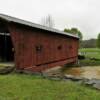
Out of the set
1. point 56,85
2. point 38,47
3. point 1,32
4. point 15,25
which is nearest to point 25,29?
point 15,25

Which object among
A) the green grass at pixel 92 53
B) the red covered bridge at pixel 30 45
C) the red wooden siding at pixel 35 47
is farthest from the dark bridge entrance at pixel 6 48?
the green grass at pixel 92 53

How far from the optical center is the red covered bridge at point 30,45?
11742 millimetres

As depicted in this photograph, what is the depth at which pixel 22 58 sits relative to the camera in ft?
40.2

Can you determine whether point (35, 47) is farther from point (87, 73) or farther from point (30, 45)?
point (87, 73)

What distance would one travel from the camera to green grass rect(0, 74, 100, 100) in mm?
7430

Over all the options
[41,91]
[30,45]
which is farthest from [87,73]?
[41,91]

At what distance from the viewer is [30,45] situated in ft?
43.1

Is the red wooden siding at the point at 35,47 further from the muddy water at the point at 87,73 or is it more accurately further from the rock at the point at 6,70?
the muddy water at the point at 87,73

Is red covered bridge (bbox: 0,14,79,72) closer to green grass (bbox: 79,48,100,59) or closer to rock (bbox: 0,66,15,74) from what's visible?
rock (bbox: 0,66,15,74)

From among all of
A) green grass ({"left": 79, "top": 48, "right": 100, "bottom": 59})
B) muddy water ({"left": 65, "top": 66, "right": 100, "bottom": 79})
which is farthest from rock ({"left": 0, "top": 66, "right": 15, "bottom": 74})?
green grass ({"left": 79, "top": 48, "right": 100, "bottom": 59})

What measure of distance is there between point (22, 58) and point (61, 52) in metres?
6.99

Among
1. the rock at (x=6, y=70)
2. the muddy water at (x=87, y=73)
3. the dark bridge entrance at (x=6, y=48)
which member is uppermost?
the dark bridge entrance at (x=6, y=48)

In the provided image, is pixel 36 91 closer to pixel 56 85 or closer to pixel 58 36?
pixel 56 85

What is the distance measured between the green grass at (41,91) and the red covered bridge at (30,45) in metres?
2.83
